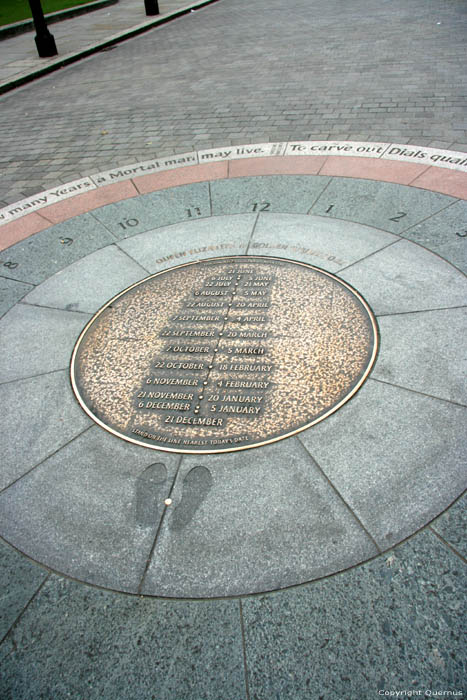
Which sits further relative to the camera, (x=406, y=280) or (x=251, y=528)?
(x=406, y=280)

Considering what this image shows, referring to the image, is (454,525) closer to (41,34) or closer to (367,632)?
(367,632)

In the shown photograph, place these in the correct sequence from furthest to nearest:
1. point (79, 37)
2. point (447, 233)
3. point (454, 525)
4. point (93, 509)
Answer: point (79, 37)
point (447, 233)
point (93, 509)
point (454, 525)

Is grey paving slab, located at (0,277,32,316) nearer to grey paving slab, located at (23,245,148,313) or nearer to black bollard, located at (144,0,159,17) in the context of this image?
grey paving slab, located at (23,245,148,313)

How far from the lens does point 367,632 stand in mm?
2520

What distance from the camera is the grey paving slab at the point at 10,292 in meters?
5.18

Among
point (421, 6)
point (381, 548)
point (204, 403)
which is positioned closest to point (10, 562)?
point (204, 403)

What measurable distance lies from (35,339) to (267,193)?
3685mm

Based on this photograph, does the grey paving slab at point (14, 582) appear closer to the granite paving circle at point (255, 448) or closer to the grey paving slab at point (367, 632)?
the granite paving circle at point (255, 448)

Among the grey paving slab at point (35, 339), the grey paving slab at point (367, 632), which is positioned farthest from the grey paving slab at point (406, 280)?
the grey paving slab at point (35, 339)

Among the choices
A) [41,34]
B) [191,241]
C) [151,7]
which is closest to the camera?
[191,241]

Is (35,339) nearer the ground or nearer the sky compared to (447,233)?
nearer the sky

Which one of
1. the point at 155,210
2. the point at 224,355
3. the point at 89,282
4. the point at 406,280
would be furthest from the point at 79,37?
the point at 224,355

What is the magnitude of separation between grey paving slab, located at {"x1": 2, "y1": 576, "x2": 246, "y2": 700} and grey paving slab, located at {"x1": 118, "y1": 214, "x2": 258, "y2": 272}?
3.57 meters

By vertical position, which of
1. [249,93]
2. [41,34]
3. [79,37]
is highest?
[41,34]
